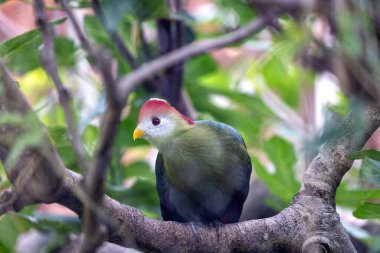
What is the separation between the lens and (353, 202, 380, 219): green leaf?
168 centimetres

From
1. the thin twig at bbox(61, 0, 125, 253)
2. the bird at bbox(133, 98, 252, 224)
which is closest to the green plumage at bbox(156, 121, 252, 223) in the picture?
the bird at bbox(133, 98, 252, 224)

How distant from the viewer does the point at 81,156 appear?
975 millimetres

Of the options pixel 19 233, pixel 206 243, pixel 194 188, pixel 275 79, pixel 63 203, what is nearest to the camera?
pixel 63 203

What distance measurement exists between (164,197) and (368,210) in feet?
2.80

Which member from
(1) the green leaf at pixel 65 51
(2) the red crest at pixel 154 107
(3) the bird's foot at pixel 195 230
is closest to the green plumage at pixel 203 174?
(2) the red crest at pixel 154 107

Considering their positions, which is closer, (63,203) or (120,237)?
(63,203)

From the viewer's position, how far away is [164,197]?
2.32 metres

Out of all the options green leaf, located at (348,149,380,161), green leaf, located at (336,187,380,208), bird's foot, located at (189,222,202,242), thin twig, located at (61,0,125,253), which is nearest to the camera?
thin twig, located at (61,0,125,253)

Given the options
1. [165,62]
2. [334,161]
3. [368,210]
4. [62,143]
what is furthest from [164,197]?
[165,62]

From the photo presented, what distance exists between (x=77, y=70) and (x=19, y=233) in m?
1.12

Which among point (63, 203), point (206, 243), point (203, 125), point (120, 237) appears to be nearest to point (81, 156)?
point (63, 203)

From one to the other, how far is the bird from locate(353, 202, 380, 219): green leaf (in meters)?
0.60

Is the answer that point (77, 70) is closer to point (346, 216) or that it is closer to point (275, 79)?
point (275, 79)

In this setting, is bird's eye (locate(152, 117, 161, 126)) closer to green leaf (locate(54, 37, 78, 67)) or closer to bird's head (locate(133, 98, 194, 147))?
bird's head (locate(133, 98, 194, 147))
